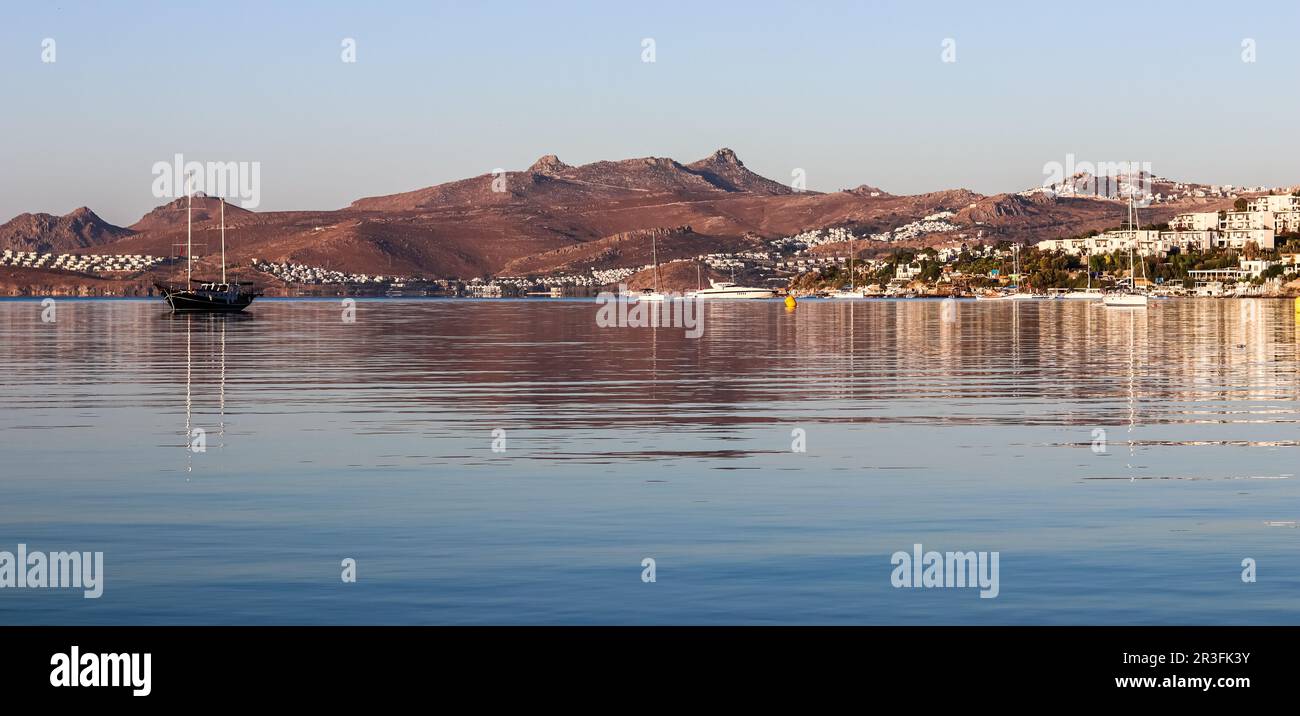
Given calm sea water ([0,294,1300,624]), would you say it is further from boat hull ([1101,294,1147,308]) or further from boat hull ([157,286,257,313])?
boat hull ([1101,294,1147,308])

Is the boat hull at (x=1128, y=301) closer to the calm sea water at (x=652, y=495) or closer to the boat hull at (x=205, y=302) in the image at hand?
the boat hull at (x=205, y=302)

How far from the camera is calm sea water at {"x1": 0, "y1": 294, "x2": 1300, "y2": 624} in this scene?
15.6m

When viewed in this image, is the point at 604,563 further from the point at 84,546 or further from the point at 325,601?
the point at 84,546

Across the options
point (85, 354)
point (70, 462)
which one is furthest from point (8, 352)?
point (70, 462)

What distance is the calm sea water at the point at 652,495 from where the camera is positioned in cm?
1562

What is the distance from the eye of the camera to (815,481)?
80.4 feet

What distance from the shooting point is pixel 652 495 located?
22875 mm
